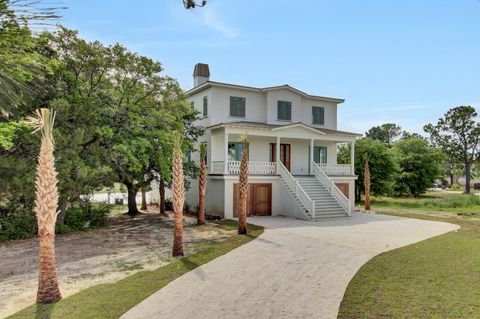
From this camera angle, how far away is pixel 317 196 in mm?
22828

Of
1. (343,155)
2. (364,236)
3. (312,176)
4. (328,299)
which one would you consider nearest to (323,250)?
(364,236)

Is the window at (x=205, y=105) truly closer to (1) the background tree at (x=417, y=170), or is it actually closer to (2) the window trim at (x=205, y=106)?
(2) the window trim at (x=205, y=106)

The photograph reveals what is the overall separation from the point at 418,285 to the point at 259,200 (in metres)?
15.0

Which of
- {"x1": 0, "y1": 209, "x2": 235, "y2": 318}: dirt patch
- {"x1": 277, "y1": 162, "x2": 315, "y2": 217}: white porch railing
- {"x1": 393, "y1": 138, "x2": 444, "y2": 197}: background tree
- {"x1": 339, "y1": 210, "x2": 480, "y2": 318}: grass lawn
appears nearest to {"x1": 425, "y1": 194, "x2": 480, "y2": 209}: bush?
{"x1": 393, "y1": 138, "x2": 444, "y2": 197}: background tree

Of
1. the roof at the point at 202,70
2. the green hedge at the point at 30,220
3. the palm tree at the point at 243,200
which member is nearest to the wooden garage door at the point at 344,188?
the palm tree at the point at 243,200

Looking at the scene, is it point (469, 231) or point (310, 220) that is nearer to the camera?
point (469, 231)

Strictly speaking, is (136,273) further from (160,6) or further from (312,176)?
(312,176)

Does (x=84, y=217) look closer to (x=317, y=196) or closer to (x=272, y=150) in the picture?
(x=272, y=150)

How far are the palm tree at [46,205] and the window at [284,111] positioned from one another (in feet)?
68.8

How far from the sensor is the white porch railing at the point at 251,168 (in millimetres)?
22734

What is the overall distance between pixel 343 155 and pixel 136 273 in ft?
110

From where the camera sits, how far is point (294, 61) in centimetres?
1241

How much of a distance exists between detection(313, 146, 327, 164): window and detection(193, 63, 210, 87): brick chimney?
37.4 feet

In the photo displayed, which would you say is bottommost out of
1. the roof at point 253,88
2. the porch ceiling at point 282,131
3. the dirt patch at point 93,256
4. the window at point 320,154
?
the dirt patch at point 93,256
